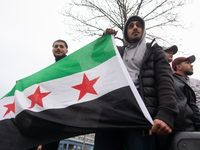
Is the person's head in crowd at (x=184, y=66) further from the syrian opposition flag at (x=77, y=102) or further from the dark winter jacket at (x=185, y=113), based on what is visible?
the syrian opposition flag at (x=77, y=102)

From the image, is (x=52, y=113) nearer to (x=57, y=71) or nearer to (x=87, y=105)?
(x=87, y=105)

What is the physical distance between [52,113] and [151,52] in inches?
51.9

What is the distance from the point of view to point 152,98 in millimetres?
1395

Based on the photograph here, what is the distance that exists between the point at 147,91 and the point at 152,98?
78 millimetres

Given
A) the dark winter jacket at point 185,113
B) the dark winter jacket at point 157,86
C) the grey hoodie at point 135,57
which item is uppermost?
the grey hoodie at point 135,57

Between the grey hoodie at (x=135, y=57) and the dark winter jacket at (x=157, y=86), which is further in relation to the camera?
the grey hoodie at (x=135, y=57)

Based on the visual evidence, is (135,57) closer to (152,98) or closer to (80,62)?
(152,98)

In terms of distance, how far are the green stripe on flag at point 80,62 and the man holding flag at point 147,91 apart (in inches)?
11.6

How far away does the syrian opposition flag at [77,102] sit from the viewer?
1.35m

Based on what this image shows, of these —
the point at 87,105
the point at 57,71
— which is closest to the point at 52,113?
the point at 87,105

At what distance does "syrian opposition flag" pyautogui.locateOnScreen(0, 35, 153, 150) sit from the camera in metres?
1.35

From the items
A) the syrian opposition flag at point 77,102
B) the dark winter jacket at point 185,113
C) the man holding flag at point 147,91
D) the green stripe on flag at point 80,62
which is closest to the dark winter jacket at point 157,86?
the man holding flag at point 147,91

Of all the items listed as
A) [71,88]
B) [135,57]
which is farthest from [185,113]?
[71,88]

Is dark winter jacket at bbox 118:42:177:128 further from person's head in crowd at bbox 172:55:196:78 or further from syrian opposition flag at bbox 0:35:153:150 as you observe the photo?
person's head in crowd at bbox 172:55:196:78
